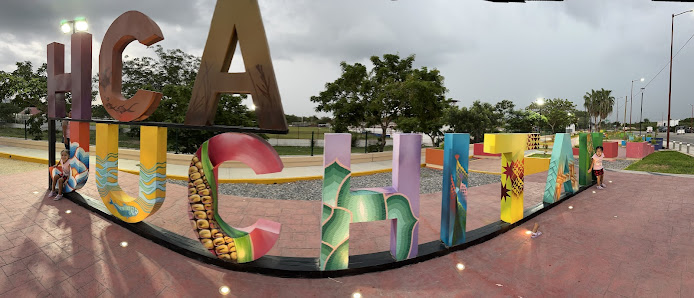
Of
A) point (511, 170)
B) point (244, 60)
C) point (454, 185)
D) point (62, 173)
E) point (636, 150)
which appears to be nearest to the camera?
point (244, 60)

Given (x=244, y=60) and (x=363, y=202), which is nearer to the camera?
(x=244, y=60)

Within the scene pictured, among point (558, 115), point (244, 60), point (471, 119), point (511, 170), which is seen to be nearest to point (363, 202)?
point (244, 60)

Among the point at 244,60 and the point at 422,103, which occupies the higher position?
the point at 422,103

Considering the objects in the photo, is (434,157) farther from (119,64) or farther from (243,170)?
(119,64)

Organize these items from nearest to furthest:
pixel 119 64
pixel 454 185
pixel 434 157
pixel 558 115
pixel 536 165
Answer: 1. pixel 454 185
2. pixel 119 64
3. pixel 536 165
4. pixel 434 157
5. pixel 558 115

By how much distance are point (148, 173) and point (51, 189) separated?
5122mm

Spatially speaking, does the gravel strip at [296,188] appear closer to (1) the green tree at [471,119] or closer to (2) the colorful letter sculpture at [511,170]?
(2) the colorful letter sculpture at [511,170]

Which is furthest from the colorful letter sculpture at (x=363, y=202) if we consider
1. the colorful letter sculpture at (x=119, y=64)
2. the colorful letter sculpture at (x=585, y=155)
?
the colorful letter sculpture at (x=585, y=155)

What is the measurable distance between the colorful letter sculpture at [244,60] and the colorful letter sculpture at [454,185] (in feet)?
8.38

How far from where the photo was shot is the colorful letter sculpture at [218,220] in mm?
3997

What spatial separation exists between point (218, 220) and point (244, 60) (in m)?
2.13

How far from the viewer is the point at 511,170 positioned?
5.74m

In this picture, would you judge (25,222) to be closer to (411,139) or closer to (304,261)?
(304,261)

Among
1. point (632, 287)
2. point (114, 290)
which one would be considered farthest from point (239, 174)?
point (632, 287)
